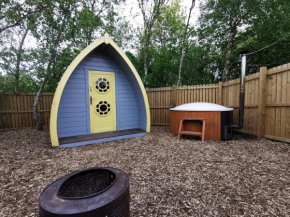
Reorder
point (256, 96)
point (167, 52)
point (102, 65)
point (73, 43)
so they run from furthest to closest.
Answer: point (167, 52)
point (73, 43)
point (102, 65)
point (256, 96)

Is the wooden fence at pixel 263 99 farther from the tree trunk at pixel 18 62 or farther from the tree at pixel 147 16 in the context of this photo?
the tree trunk at pixel 18 62

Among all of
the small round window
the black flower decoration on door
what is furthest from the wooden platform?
the small round window

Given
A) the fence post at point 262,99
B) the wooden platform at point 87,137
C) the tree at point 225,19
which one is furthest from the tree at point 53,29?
the tree at point 225,19

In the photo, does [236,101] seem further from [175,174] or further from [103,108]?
[103,108]

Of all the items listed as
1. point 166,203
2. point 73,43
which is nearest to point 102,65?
point 73,43

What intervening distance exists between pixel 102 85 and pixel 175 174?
349 cm

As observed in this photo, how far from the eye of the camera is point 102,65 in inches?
181

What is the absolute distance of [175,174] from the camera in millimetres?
2248

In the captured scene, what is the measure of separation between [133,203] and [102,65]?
4.06 meters

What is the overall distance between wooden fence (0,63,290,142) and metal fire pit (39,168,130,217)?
406 centimetres

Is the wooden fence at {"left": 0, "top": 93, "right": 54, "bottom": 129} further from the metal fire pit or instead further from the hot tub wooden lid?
the metal fire pit

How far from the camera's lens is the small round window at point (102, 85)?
15.0 ft

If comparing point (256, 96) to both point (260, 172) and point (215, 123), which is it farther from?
point (260, 172)

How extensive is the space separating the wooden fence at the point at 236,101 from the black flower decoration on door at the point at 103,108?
2.68 m
